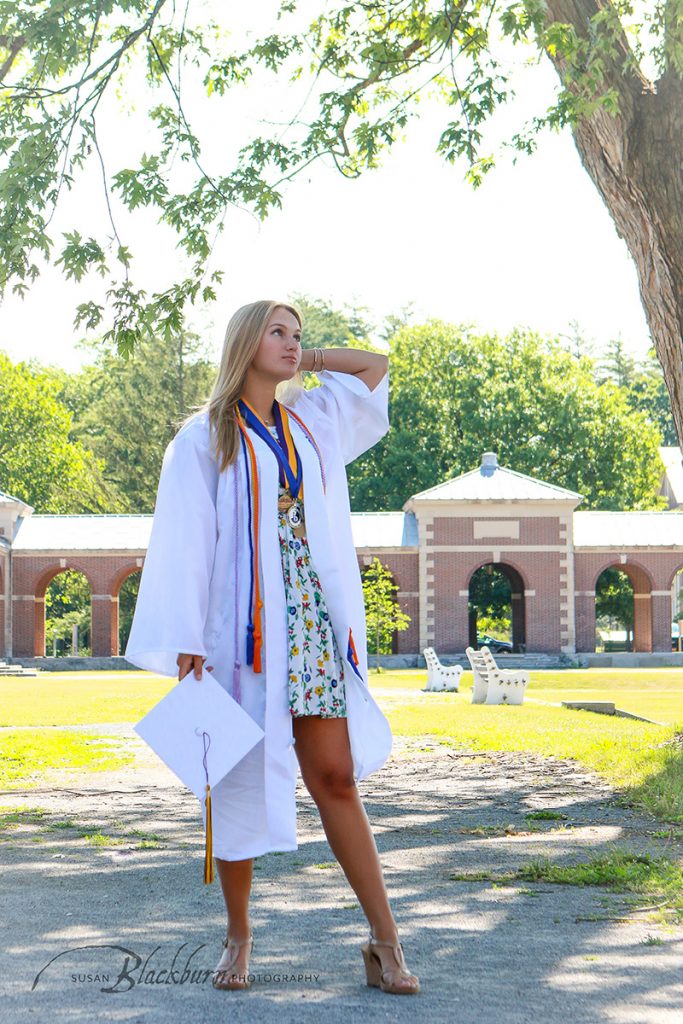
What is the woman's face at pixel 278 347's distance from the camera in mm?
3752

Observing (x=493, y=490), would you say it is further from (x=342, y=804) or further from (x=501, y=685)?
(x=342, y=804)

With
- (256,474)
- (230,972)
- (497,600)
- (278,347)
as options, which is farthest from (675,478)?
(230,972)

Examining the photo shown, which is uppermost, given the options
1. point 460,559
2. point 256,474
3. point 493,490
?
point 493,490

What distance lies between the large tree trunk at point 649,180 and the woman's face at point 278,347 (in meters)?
5.29

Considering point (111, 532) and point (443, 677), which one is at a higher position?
point (111, 532)

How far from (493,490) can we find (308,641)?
122 feet

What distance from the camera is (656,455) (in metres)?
50.6

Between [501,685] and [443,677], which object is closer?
[501,685]

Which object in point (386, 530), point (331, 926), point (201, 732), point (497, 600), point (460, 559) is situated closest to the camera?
point (201, 732)

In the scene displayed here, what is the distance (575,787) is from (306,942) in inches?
171

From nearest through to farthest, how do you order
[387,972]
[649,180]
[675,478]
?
[387,972], [649,180], [675,478]

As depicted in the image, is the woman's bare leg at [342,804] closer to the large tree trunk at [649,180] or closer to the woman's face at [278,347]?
the woman's face at [278,347]

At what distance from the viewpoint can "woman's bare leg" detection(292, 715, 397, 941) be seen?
3.46 m

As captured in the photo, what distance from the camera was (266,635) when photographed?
3.47 meters
